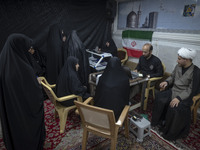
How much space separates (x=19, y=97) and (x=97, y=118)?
0.85m

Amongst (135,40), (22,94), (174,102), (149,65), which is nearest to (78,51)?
(149,65)

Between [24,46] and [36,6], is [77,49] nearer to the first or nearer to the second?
[36,6]

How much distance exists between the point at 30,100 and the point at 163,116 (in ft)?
6.72

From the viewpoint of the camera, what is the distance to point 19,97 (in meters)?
1.50

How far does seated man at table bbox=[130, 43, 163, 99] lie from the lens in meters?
2.86

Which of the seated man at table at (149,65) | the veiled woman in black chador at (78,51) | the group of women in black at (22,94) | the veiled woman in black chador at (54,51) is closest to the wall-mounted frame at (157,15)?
the seated man at table at (149,65)

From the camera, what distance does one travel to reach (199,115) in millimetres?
2787

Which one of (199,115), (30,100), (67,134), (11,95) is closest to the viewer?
(11,95)

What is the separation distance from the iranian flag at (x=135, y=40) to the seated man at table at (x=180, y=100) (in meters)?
1.58

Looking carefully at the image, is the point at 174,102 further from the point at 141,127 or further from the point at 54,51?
the point at 54,51

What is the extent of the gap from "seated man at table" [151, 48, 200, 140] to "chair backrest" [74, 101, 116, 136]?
105 cm

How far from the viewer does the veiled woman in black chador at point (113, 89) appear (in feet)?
5.64

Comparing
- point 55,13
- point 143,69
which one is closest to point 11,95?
point 143,69

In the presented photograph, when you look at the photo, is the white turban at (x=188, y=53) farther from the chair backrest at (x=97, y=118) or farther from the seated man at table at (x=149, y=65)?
the chair backrest at (x=97, y=118)
